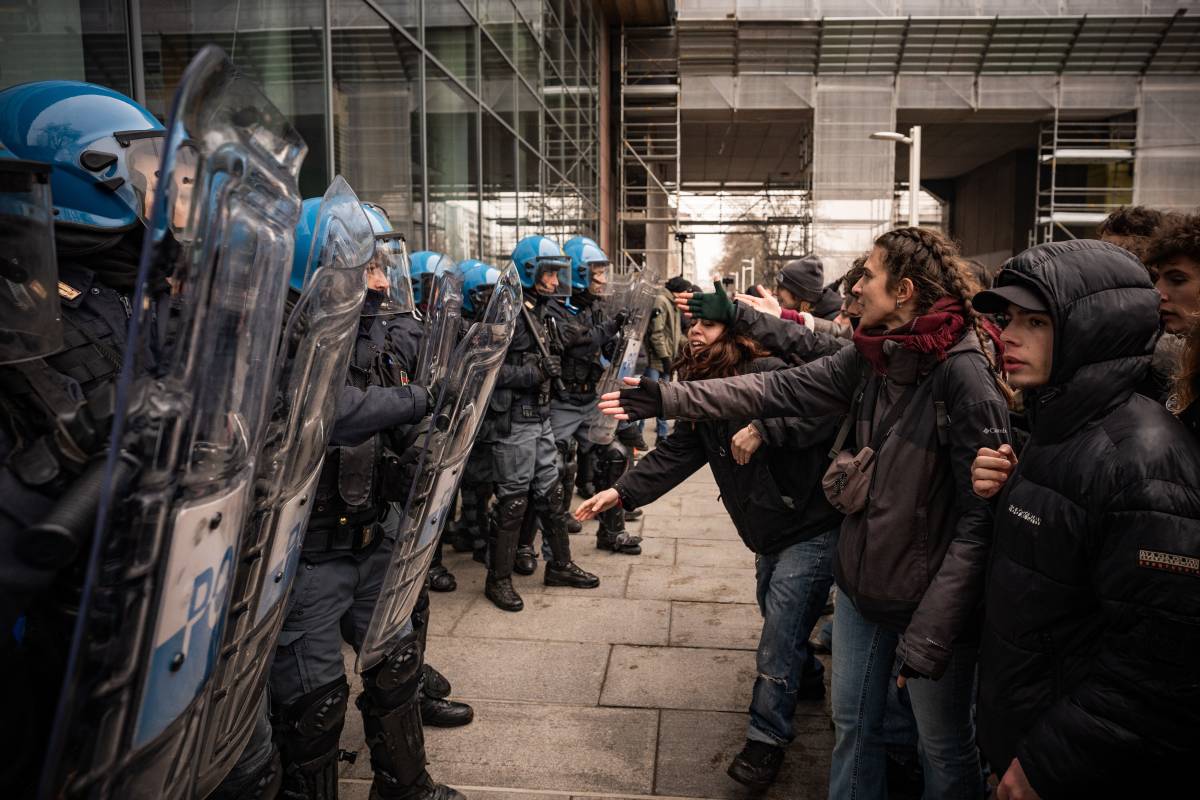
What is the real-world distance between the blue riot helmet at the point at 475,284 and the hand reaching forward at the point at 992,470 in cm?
383

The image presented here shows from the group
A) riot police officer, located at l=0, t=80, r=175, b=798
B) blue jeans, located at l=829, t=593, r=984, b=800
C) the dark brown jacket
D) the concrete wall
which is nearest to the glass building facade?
riot police officer, located at l=0, t=80, r=175, b=798

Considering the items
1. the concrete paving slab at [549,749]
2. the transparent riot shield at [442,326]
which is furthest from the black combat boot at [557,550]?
the transparent riot shield at [442,326]

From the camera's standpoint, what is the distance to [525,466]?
535cm

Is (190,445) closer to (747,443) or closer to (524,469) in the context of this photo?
(747,443)

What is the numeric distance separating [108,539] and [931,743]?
85.0 inches

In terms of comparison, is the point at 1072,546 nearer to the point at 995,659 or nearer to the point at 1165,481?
the point at 1165,481

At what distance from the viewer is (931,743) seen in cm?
241

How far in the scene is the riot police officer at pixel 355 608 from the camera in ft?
8.30

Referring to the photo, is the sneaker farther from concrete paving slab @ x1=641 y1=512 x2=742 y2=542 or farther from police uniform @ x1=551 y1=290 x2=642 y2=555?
concrete paving slab @ x1=641 y1=512 x2=742 y2=542

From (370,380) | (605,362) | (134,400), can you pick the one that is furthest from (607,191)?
(134,400)

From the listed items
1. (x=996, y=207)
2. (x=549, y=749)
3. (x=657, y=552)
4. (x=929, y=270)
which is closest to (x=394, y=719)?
(x=549, y=749)

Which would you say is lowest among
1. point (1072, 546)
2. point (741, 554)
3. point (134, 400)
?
point (741, 554)

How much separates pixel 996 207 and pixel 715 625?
27654mm

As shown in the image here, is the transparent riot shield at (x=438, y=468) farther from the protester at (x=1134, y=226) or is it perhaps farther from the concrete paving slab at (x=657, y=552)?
the concrete paving slab at (x=657, y=552)
